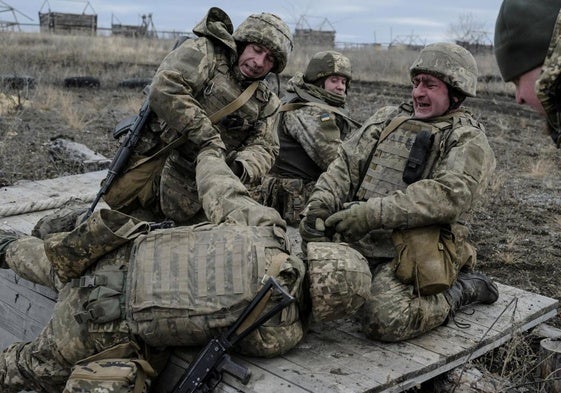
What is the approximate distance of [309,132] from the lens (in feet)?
19.2

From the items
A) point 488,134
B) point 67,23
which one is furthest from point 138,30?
point 488,134

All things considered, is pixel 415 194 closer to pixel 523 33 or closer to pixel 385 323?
pixel 385 323

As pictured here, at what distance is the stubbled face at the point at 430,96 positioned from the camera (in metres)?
4.17

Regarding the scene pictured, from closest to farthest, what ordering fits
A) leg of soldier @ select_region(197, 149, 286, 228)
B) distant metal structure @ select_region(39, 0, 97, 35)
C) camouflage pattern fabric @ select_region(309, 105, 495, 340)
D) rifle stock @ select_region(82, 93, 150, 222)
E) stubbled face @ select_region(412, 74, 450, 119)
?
leg of soldier @ select_region(197, 149, 286, 228) → camouflage pattern fabric @ select_region(309, 105, 495, 340) → stubbled face @ select_region(412, 74, 450, 119) → rifle stock @ select_region(82, 93, 150, 222) → distant metal structure @ select_region(39, 0, 97, 35)

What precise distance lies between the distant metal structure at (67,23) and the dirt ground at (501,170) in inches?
875

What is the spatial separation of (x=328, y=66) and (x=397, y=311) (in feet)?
9.29

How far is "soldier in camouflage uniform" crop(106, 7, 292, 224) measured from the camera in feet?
15.0

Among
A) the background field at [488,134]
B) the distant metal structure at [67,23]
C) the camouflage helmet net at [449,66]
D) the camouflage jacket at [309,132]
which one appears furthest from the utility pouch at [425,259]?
the distant metal structure at [67,23]

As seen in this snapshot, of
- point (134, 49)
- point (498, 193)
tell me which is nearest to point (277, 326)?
point (498, 193)

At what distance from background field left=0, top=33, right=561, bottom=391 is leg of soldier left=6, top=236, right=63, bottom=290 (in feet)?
7.87

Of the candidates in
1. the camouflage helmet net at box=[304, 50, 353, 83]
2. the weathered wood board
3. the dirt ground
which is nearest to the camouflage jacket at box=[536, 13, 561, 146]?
the weathered wood board

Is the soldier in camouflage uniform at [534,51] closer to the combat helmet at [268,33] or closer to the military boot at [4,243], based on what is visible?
the combat helmet at [268,33]

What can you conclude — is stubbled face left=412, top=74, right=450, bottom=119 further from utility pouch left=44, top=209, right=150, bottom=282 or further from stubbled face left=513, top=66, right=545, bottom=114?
stubbled face left=513, top=66, right=545, bottom=114

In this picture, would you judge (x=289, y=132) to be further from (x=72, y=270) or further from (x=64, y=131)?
(x=64, y=131)
